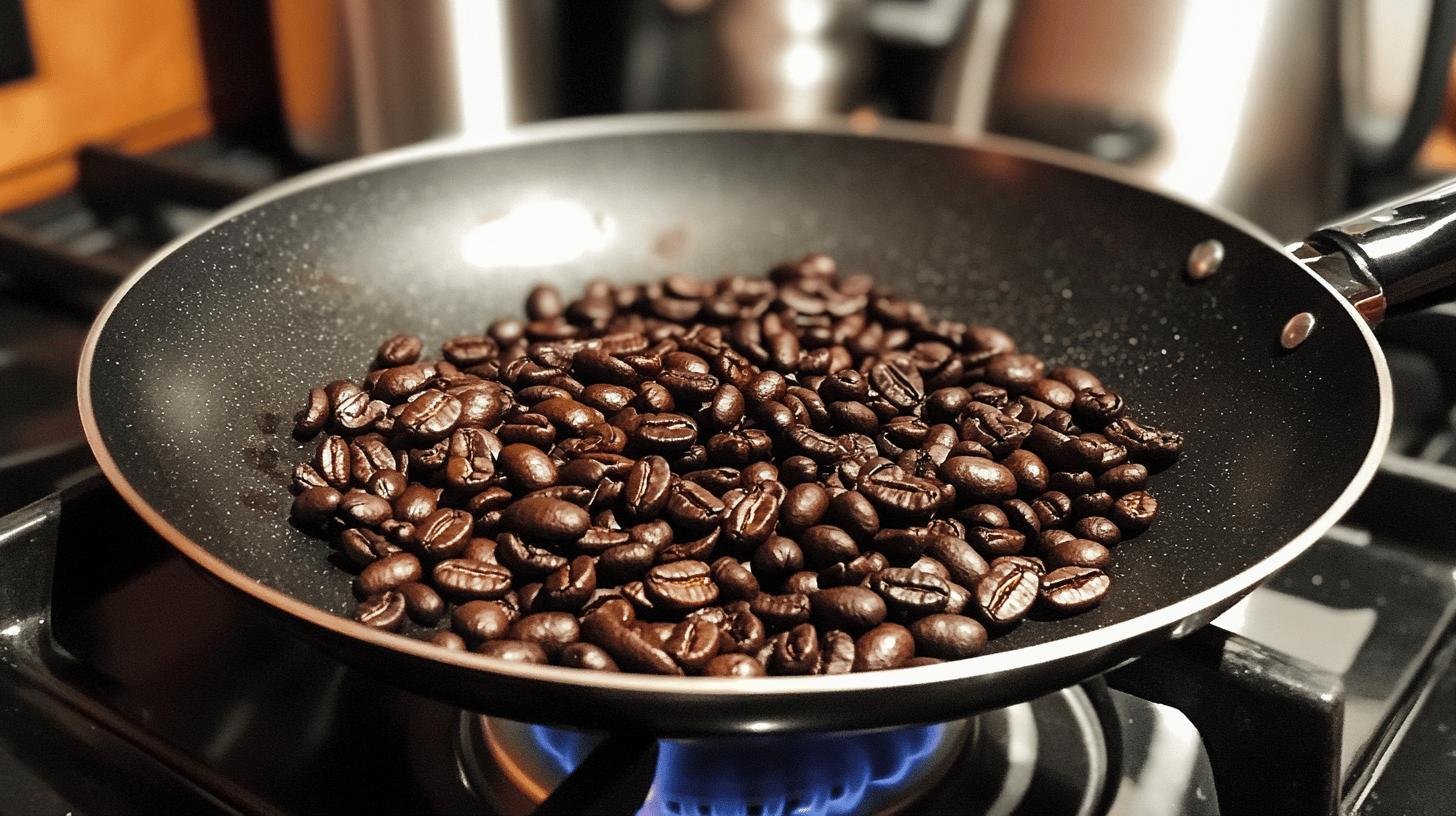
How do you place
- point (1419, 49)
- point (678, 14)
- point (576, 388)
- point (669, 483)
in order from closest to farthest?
point (669, 483), point (576, 388), point (1419, 49), point (678, 14)

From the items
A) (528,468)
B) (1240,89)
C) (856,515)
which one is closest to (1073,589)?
(856,515)

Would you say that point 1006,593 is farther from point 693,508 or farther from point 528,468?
point 528,468

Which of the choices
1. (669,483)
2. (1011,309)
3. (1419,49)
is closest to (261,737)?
(669,483)

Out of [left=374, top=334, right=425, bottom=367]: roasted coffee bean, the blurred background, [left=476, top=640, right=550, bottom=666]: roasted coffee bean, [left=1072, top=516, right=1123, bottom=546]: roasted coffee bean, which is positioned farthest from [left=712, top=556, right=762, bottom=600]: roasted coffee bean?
the blurred background

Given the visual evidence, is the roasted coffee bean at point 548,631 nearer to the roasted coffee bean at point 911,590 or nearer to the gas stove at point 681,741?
the gas stove at point 681,741

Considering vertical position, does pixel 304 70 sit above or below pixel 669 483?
above

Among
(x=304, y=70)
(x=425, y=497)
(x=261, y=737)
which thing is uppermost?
(x=304, y=70)

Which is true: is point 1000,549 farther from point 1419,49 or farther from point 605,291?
point 1419,49
